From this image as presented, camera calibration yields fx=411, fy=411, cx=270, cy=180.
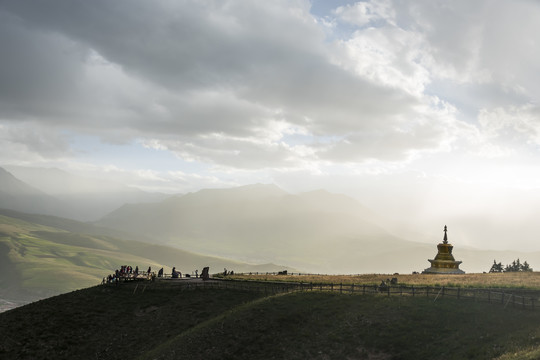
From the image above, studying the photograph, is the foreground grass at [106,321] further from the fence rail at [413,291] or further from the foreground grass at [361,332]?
the foreground grass at [361,332]

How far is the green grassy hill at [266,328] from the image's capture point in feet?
114

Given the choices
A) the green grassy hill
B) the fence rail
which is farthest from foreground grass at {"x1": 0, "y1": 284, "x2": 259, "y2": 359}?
the fence rail

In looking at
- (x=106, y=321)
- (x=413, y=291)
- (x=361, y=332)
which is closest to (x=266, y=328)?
(x=361, y=332)

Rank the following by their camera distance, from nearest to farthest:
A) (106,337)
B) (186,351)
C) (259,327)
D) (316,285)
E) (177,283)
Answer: (186,351), (259,327), (106,337), (316,285), (177,283)

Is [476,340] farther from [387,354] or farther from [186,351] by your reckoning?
[186,351]

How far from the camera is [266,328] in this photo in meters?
42.2

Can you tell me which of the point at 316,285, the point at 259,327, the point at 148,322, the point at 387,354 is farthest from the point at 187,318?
the point at 387,354

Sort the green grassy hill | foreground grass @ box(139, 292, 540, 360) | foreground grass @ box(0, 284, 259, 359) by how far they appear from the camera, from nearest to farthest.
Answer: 1. foreground grass @ box(139, 292, 540, 360)
2. the green grassy hill
3. foreground grass @ box(0, 284, 259, 359)

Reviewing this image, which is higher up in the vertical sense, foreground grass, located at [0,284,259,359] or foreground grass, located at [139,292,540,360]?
foreground grass, located at [139,292,540,360]

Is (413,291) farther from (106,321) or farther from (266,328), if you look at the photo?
(106,321)

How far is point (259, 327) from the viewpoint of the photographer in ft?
140

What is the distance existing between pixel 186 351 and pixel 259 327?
768 centimetres

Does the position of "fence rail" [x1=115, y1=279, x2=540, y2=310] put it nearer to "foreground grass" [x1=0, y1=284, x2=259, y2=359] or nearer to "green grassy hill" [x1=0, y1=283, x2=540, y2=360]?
"green grassy hill" [x1=0, y1=283, x2=540, y2=360]

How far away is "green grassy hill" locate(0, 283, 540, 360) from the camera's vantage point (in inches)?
1364
